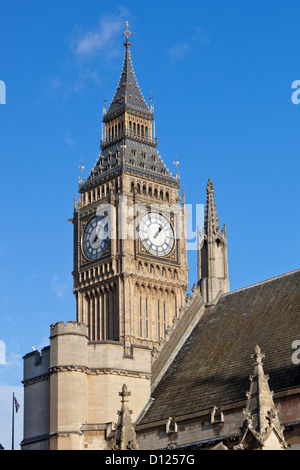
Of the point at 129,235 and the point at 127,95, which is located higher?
the point at 127,95

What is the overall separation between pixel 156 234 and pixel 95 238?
5616 millimetres

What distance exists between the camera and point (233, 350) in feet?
144

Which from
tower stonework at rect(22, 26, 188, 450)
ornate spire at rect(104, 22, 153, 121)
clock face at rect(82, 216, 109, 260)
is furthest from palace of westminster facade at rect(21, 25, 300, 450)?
ornate spire at rect(104, 22, 153, 121)

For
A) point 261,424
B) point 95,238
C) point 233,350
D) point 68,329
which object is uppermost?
point 95,238

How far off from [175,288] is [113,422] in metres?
45.8

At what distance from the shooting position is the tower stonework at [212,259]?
172ft

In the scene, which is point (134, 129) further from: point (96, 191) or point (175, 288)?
point (175, 288)

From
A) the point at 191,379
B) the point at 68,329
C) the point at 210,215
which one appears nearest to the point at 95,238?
the point at 210,215

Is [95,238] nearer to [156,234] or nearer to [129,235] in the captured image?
[129,235]

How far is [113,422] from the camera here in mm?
44781

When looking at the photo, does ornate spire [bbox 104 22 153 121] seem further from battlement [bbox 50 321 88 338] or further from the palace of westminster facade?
battlement [bbox 50 321 88 338]

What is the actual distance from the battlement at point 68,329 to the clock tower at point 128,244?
38207mm

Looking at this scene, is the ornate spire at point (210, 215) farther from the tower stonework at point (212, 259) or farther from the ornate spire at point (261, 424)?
the ornate spire at point (261, 424)

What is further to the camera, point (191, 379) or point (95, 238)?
point (95, 238)
